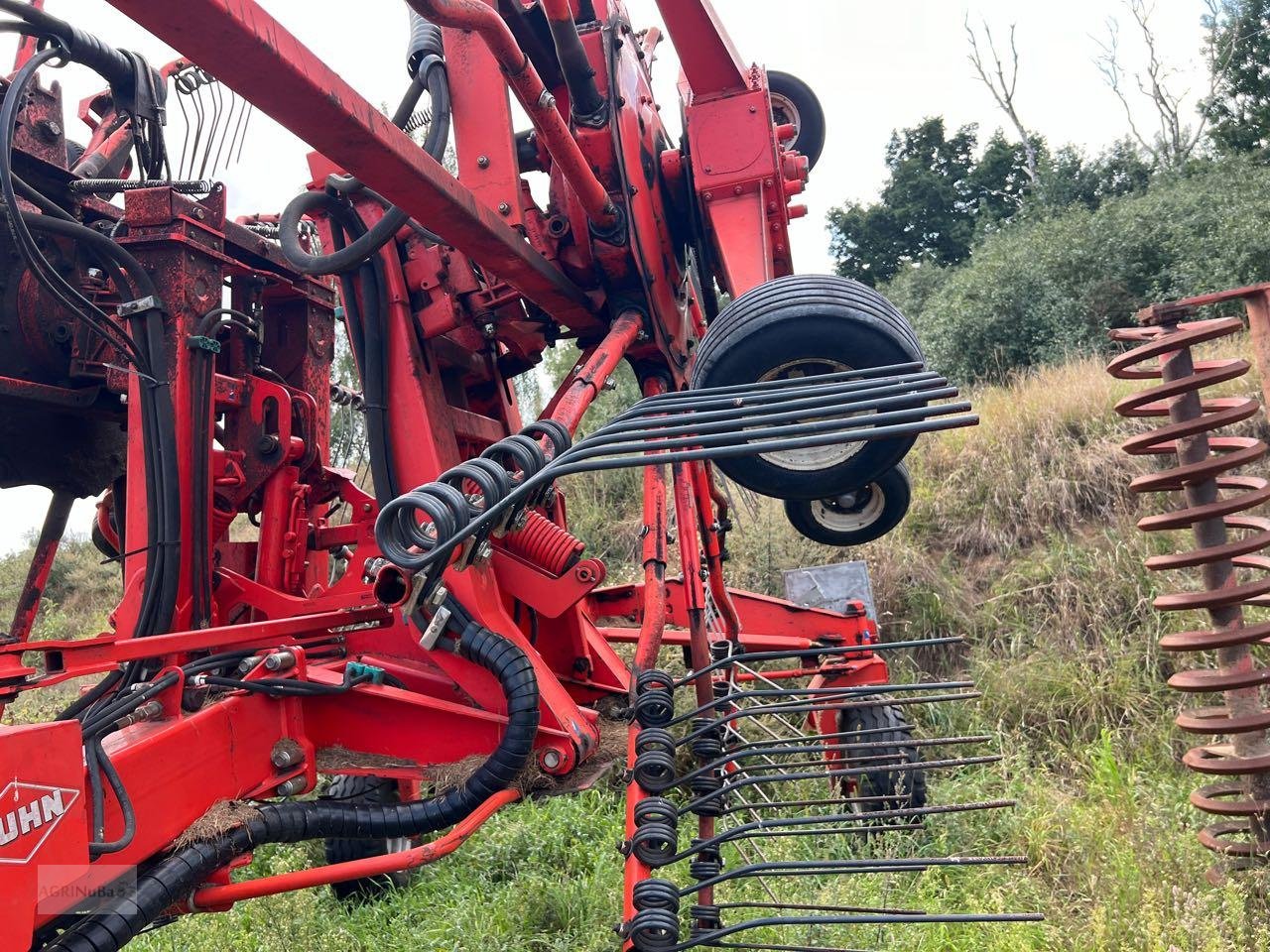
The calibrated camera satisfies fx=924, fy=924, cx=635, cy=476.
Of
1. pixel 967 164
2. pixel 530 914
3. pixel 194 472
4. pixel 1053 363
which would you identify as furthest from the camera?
pixel 967 164

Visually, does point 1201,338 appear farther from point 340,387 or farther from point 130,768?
point 340,387

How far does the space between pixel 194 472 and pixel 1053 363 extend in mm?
10672

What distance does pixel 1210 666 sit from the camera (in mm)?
5262

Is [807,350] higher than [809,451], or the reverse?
[807,350]

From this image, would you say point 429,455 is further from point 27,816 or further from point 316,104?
point 27,816

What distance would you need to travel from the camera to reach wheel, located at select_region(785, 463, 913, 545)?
3.99 m

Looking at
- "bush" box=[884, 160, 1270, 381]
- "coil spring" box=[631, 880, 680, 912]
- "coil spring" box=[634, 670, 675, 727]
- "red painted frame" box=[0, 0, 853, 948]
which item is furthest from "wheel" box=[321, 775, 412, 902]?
"bush" box=[884, 160, 1270, 381]

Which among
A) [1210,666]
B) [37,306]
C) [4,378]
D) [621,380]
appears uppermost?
[621,380]

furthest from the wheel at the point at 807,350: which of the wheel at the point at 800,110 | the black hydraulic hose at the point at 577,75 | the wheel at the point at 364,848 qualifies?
the wheel at the point at 364,848

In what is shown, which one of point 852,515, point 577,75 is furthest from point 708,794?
point 577,75

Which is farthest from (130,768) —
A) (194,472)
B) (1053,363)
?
(1053,363)

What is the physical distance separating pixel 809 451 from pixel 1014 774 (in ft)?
9.73

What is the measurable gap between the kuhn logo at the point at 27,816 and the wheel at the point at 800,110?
3.94 meters

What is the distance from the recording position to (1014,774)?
4.81 metres
